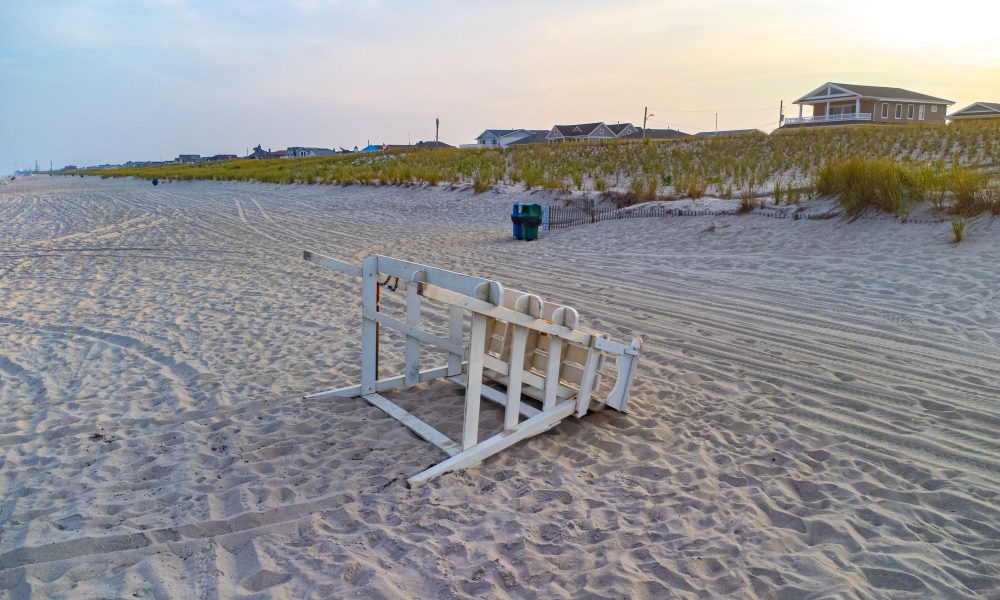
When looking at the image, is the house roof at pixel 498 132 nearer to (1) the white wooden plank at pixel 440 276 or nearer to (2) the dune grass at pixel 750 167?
(2) the dune grass at pixel 750 167

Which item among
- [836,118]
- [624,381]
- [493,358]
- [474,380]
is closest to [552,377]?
[493,358]

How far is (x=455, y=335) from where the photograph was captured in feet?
17.2

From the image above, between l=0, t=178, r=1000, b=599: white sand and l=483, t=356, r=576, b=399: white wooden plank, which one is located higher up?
l=483, t=356, r=576, b=399: white wooden plank

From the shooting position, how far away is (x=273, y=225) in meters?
18.1

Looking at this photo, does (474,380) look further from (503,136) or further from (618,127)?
(503,136)

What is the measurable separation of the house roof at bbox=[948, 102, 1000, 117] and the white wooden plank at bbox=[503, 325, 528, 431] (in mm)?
63021

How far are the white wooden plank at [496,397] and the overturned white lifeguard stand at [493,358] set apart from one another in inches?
0.4

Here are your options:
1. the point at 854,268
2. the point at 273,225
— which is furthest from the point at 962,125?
the point at 273,225

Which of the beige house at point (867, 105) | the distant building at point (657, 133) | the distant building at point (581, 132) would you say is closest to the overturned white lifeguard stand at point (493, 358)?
the beige house at point (867, 105)

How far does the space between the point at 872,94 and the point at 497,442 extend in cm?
5537

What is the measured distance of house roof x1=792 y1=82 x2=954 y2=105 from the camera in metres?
49.8

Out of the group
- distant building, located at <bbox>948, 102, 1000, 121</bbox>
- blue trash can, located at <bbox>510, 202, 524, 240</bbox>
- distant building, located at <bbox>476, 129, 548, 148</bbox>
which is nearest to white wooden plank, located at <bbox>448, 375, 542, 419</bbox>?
blue trash can, located at <bbox>510, 202, 524, 240</bbox>

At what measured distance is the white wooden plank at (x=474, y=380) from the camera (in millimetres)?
4020

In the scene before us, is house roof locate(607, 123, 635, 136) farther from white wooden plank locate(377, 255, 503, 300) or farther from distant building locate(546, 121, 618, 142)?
white wooden plank locate(377, 255, 503, 300)
